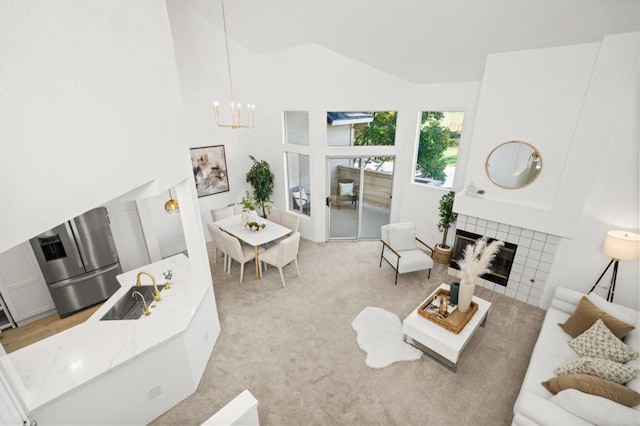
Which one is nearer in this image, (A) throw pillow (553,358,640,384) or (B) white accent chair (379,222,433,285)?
(A) throw pillow (553,358,640,384)

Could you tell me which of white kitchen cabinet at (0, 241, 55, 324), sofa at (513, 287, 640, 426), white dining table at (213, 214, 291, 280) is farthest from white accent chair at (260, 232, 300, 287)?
sofa at (513, 287, 640, 426)

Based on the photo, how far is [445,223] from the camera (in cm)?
590

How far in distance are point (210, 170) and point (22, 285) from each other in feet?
12.3

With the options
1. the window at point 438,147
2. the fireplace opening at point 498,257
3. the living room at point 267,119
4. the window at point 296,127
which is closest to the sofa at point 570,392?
the living room at point 267,119

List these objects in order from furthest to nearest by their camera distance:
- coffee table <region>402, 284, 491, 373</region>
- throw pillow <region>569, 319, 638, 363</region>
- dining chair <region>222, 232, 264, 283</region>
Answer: dining chair <region>222, 232, 264, 283</region> < coffee table <region>402, 284, 491, 373</region> < throw pillow <region>569, 319, 638, 363</region>

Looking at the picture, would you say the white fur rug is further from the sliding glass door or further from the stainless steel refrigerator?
the stainless steel refrigerator

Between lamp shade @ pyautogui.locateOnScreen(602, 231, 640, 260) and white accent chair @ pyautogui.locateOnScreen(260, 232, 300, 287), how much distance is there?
457cm

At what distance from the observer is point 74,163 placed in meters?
1.62

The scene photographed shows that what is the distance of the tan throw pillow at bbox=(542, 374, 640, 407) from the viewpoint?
252 cm

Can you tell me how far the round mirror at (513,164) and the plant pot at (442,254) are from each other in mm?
1787

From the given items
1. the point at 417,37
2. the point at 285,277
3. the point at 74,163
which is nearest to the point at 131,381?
the point at 74,163

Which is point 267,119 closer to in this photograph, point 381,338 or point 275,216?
point 275,216

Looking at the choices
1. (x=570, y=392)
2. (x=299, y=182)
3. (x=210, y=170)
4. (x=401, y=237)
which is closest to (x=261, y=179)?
(x=299, y=182)

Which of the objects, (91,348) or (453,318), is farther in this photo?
(453,318)
